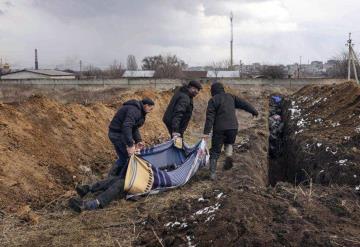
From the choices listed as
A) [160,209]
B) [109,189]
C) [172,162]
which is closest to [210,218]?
[160,209]

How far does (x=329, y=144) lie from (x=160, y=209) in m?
4.64

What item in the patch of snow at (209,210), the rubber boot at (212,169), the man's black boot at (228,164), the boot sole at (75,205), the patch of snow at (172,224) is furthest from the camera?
the man's black boot at (228,164)

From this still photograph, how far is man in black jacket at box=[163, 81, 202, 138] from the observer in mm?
8570

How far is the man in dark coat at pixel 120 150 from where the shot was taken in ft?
22.2

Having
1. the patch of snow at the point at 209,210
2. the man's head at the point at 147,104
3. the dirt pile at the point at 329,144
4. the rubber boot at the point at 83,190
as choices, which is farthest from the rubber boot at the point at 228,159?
the patch of snow at the point at 209,210

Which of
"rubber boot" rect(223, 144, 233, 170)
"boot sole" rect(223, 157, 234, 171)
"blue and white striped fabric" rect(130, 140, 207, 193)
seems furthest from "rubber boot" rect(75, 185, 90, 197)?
"boot sole" rect(223, 157, 234, 171)

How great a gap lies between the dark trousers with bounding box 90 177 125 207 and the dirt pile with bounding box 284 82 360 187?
367cm

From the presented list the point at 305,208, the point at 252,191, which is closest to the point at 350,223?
the point at 305,208

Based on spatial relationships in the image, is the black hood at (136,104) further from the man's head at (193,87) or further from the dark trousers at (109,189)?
the man's head at (193,87)

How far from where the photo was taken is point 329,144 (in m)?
9.72

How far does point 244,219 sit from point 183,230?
71 cm

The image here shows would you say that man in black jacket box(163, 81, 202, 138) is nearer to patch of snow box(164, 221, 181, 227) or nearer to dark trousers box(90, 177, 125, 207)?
dark trousers box(90, 177, 125, 207)

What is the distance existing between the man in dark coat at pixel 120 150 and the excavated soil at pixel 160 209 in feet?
0.59

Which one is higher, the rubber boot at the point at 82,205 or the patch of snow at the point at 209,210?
the patch of snow at the point at 209,210
